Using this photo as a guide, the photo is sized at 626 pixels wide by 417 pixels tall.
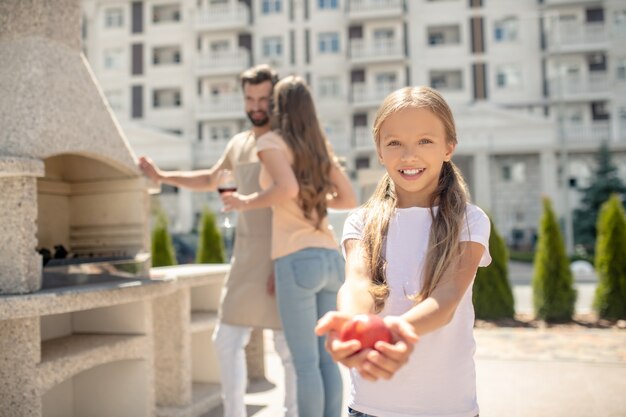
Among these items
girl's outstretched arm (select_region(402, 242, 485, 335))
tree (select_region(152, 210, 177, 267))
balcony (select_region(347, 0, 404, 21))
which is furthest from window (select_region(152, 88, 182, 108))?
girl's outstretched arm (select_region(402, 242, 485, 335))

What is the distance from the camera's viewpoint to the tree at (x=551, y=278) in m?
7.72

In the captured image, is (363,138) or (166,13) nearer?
(363,138)

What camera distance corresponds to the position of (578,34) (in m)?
30.4

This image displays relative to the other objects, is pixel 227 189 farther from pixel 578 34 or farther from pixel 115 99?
pixel 115 99

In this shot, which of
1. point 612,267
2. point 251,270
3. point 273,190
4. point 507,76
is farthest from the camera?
point 507,76

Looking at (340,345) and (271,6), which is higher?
(271,6)

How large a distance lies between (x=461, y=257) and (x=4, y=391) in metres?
2.00

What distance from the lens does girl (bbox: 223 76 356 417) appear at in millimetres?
2594

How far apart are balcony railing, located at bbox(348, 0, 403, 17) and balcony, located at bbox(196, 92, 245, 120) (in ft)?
24.7

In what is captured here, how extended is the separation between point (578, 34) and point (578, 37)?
0.18 meters

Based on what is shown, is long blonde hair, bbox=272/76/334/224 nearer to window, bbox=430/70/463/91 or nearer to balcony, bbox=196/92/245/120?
balcony, bbox=196/92/245/120

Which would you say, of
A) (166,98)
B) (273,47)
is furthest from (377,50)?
(166,98)

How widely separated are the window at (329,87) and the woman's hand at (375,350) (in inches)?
1246

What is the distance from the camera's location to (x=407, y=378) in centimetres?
157
